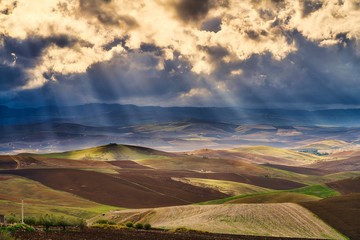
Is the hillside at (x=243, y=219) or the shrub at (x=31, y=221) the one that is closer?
the shrub at (x=31, y=221)

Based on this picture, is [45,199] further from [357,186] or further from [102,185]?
[357,186]

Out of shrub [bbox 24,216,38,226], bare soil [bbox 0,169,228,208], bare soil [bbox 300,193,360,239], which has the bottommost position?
bare soil [bbox 0,169,228,208]

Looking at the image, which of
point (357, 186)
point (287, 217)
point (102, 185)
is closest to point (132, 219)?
point (287, 217)

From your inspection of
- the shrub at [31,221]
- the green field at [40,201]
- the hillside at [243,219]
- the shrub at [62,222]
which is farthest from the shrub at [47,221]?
the green field at [40,201]

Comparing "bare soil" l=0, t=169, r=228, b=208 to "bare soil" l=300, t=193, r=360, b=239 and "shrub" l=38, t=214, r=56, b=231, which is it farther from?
"shrub" l=38, t=214, r=56, b=231

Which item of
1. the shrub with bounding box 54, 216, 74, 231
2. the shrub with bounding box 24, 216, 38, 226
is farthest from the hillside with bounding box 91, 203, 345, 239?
the shrub with bounding box 24, 216, 38, 226

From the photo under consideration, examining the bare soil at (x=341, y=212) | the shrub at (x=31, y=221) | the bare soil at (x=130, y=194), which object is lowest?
the bare soil at (x=130, y=194)

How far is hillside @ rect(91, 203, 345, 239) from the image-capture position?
311ft

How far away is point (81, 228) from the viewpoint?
285 feet

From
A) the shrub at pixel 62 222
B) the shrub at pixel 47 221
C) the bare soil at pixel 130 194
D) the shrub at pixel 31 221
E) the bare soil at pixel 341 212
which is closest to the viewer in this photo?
the shrub at pixel 47 221

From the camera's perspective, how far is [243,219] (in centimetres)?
10369

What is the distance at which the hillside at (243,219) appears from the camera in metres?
94.9

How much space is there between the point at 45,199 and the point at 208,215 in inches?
2922

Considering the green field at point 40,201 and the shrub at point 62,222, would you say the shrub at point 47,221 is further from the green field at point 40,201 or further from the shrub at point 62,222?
the green field at point 40,201
